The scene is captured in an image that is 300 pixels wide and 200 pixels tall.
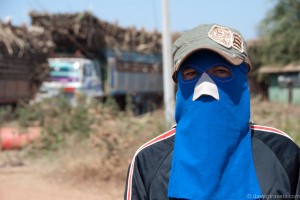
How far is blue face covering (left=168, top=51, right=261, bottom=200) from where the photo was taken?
5.28ft

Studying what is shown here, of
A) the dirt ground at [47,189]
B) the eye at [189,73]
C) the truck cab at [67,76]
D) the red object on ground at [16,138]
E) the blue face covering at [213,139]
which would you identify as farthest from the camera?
the truck cab at [67,76]

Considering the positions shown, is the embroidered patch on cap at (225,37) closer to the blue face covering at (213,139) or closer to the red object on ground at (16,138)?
the blue face covering at (213,139)

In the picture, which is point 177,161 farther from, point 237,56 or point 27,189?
point 27,189

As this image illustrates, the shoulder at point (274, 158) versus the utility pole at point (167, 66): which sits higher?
the utility pole at point (167, 66)

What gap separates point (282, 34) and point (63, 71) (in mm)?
13043

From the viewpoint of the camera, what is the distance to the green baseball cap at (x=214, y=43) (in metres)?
1.64

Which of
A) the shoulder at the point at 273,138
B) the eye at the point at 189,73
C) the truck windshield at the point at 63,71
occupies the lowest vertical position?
the shoulder at the point at 273,138

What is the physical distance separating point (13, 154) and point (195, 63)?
678 centimetres

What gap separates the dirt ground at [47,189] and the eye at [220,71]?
4.07m

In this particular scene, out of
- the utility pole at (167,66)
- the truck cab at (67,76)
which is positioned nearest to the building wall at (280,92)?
the truck cab at (67,76)

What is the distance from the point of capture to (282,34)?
23391mm

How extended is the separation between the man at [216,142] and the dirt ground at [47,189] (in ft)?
13.0

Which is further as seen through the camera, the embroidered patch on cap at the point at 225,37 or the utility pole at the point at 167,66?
the utility pole at the point at 167,66

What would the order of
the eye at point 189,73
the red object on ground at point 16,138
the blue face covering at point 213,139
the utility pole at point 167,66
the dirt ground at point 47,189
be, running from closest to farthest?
the blue face covering at point 213,139
the eye at point 189,73
the dirt ground at point 47,189
the utility pole at point 167,66
the red object on ground at point 16,138
